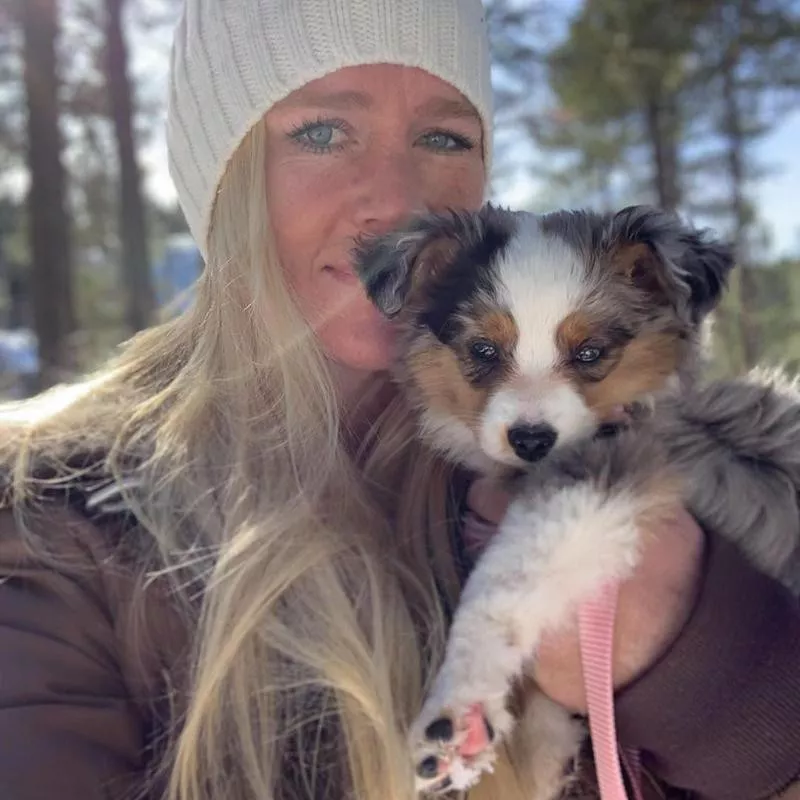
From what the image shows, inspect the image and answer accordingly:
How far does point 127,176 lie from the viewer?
1178cm

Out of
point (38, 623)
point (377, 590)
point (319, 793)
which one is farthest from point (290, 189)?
point (319, 793)

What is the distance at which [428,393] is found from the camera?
7.76 ft

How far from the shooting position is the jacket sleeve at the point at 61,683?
1649 mm

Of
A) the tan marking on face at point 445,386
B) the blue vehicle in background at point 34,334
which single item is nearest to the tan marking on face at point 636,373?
the tan marking on face at point 445,386

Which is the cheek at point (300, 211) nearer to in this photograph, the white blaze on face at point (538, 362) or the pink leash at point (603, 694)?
the white blaze on face at point (538, 362)

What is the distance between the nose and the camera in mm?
2398

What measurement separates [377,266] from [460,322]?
0.72ft

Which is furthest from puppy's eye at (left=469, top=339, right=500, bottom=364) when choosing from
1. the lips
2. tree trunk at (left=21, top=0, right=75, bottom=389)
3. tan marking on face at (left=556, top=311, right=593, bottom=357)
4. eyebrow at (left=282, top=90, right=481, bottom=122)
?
tree trunk at (left=21, top=0, right=75, bottom=389)

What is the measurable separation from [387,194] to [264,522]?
34.4 inches

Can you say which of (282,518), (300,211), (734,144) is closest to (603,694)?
(282,518)

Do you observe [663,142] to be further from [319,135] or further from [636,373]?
[636,373]

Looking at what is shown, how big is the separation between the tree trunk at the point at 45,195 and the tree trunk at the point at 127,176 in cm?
186

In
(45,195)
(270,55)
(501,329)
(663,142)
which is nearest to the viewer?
(501,329)

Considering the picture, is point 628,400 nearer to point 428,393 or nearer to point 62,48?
point 428,393
